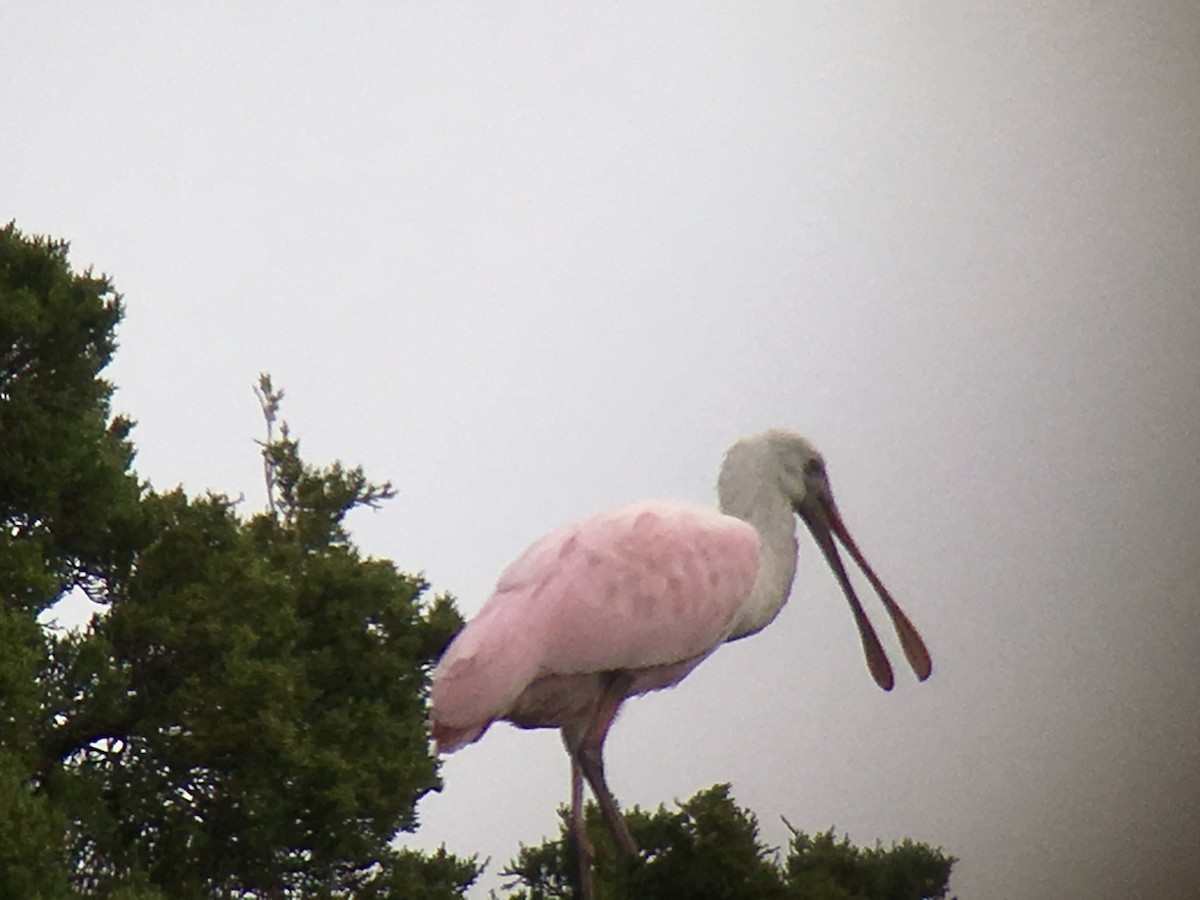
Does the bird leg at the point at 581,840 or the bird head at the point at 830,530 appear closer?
the bird leg at the point at 581,840

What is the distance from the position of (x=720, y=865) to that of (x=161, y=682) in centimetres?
210

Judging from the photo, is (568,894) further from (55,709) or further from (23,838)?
(23,838)

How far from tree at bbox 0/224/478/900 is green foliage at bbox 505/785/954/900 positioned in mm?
569

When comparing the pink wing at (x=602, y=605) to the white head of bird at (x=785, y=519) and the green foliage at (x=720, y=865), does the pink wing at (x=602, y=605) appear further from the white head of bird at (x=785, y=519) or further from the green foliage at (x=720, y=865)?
the green foliage at (x=720, y=865)

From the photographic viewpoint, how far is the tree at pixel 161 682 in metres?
6.36

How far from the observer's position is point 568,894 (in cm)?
682

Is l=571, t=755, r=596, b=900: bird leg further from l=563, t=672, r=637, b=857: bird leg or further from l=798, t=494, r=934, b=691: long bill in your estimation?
l=798, t=494, r=934, b=691: long bill

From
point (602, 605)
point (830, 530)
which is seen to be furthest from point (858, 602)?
point (602, 605)

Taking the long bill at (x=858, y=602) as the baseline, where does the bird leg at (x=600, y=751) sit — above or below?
below

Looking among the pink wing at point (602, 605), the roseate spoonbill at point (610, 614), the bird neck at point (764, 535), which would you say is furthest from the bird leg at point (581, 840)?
the bird neck at point (764, 535)

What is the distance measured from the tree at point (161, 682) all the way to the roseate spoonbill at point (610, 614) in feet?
2.03

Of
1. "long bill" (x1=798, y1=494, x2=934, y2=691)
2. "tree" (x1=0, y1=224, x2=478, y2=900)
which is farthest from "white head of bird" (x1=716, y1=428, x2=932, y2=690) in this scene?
"tree" (x1=0, y1=224, x2=478, y2=900)

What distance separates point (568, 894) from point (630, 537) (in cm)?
133

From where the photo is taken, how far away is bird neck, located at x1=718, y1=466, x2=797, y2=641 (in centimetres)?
712
